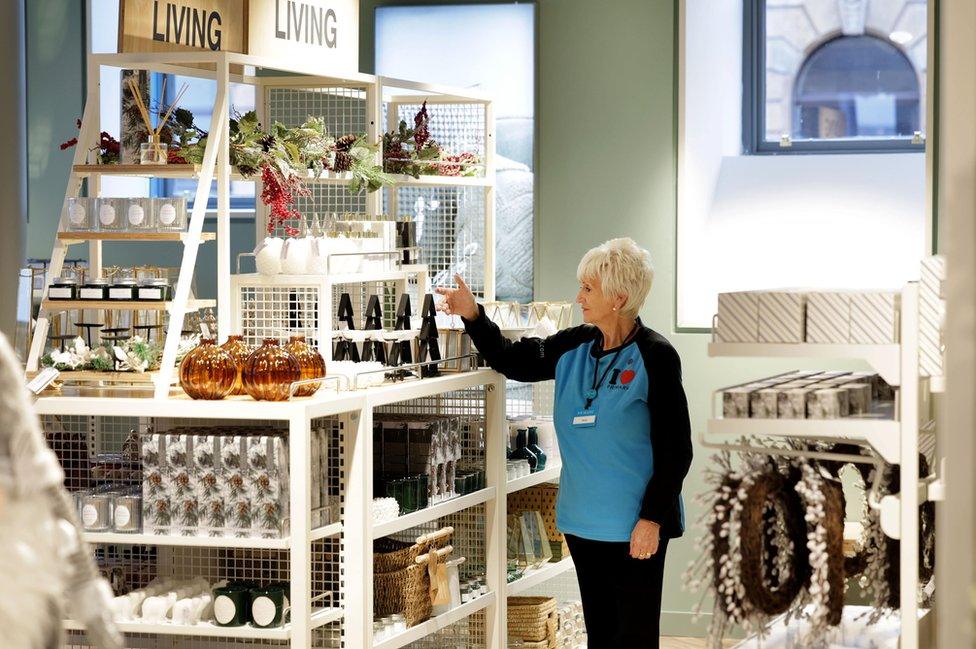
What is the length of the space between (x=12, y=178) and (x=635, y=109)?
3049mm

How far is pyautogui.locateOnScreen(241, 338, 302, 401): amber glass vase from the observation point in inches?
156

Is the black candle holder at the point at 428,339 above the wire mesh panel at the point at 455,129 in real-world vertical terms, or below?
below

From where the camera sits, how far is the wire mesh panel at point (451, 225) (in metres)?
6.52

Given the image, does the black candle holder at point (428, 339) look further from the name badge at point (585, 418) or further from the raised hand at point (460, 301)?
the name badge at point (585, 418)

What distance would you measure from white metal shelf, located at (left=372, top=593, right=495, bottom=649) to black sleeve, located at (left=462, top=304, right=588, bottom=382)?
0.81m

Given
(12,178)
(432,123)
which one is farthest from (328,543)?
(12,178)

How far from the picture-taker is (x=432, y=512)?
463 cm

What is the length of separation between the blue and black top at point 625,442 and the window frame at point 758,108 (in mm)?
2575

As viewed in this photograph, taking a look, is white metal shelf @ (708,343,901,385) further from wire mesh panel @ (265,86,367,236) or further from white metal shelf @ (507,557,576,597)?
wire mesh panel @ (265,86,367,236)

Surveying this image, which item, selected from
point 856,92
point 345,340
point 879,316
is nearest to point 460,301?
point 345,340

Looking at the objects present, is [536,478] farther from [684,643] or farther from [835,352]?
[835,352]

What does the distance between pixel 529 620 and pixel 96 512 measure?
192 centimetres

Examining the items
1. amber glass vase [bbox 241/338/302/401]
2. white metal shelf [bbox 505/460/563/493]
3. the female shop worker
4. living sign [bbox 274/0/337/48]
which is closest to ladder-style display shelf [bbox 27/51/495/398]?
living sign [bbox 274/0/337/48]

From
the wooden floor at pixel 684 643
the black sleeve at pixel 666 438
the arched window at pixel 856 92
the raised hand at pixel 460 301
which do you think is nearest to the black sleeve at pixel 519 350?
the raised hand at pixel 460 301
